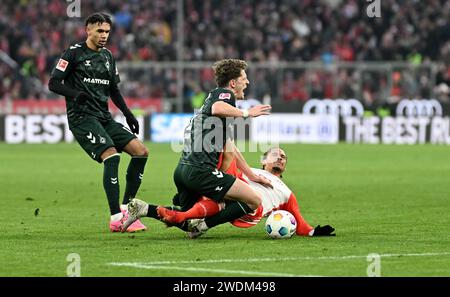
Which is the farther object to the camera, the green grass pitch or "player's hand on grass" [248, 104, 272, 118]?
"player's hand on grass" [248, 104, 272, 118]

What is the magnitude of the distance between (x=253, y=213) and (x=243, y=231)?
75cm

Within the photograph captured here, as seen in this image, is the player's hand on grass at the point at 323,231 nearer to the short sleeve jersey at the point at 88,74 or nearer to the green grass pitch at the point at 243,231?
the green grass pitch at the point at 243,231

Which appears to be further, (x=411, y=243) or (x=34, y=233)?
(x=34, y=233)

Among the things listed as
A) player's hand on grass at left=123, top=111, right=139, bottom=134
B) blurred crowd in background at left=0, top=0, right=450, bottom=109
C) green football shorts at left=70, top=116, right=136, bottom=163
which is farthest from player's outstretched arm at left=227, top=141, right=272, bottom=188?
blurred crowd in background at left=0, top=0, right=450, bottom=109

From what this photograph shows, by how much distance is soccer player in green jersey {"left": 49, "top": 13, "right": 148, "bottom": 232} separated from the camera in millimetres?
12125

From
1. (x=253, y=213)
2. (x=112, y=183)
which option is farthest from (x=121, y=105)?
(x=253, y=213)

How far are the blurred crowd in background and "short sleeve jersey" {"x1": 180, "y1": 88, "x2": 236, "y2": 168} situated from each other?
24193 mm

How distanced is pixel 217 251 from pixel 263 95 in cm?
2558

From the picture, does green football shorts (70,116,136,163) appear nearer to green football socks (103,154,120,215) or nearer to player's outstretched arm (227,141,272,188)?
green football socks (103,154,120,215)

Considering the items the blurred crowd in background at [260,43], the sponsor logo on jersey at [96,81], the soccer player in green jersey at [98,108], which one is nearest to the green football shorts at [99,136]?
the soccer player in green jersey at [98,108]

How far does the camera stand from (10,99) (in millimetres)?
34906
